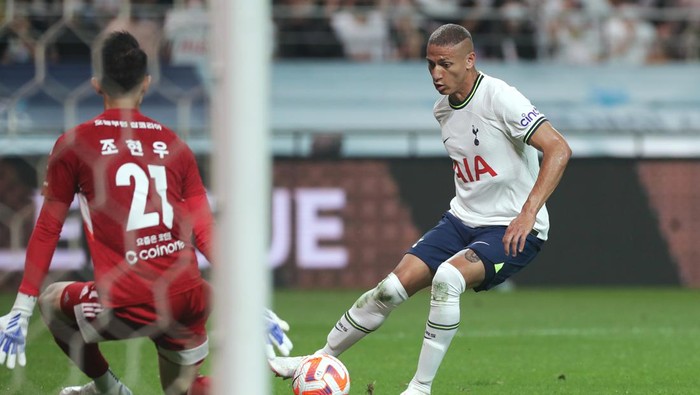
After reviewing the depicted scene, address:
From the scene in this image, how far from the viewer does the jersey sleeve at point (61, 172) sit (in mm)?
4590

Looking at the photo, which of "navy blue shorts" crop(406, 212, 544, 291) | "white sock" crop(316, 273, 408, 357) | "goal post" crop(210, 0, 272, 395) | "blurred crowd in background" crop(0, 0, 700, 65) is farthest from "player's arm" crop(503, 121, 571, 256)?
"blurred crowd in background" crop(0, 0, 700, 65)

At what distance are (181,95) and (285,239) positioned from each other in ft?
6.23

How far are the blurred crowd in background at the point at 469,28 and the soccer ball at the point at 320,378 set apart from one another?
7.33 m

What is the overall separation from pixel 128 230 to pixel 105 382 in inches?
39.5

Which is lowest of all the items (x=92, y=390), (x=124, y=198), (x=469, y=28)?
(x=92, y=390)

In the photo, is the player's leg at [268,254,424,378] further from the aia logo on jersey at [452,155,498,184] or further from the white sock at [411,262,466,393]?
the aia logo on jersey at [452,155,498,184]

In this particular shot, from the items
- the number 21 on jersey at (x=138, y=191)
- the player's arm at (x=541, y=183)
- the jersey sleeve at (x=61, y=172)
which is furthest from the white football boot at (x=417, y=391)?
the jersey sleeve at (x=61, y=172)

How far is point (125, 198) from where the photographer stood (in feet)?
15.0

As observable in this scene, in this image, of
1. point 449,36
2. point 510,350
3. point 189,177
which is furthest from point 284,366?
point 510,350

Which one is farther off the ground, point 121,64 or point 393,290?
point 121,64

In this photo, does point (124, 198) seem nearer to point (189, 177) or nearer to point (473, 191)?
point (189, 177)

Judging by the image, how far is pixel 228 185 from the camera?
324cm

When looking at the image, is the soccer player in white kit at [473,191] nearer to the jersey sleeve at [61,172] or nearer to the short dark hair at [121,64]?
the jersey sleeve at [61,172]

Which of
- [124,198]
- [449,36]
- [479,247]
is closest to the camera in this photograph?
[124,198]
